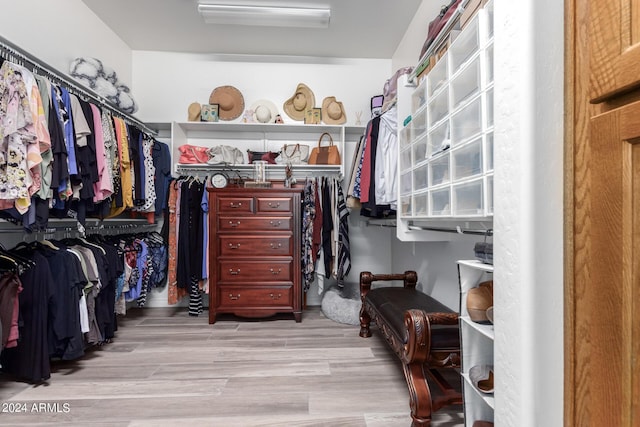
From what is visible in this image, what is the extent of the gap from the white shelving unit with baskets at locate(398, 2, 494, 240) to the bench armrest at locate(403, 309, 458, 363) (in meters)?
0.44

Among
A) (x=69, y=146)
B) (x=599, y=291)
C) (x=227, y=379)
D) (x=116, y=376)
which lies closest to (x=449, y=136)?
(x=599, y=291)

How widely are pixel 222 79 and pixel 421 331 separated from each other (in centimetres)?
312

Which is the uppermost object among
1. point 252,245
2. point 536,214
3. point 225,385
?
point 536,214

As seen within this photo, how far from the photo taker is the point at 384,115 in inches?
88.7

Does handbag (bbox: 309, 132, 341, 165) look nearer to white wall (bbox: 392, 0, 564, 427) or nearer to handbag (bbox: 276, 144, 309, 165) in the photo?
handbag (bbox: 276, 144, 309, 165)

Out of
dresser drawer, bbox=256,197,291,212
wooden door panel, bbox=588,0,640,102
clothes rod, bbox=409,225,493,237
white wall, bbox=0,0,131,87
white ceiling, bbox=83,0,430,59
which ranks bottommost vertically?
clothes rod, bbox=409,225,493,237

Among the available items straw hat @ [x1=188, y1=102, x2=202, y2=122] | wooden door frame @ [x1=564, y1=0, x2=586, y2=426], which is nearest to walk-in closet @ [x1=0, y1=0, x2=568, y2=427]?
wooden door frame @ [x1=564, y1=0, x2=586, y2=426]

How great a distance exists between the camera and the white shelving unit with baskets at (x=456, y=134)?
105 cm

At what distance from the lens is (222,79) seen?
128 inches

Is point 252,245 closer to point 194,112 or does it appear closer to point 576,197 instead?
point 194,112

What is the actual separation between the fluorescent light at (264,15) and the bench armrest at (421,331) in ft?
7.87

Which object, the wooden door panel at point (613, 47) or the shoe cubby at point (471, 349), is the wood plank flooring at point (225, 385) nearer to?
the shoe cubby at point (471, 349)

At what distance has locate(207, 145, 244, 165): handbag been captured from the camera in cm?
295

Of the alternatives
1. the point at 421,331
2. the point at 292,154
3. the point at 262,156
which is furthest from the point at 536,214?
the point at 262,156
